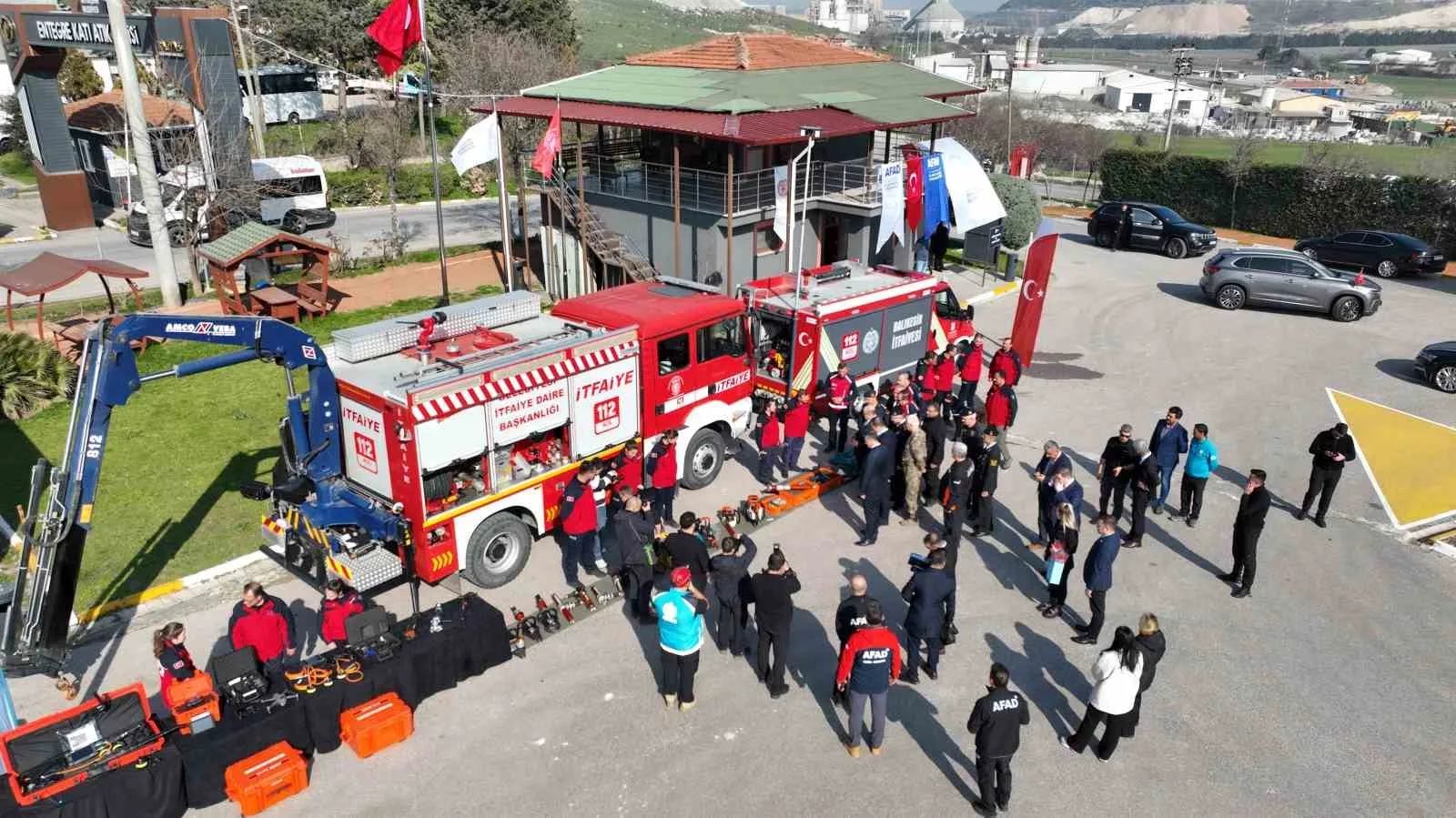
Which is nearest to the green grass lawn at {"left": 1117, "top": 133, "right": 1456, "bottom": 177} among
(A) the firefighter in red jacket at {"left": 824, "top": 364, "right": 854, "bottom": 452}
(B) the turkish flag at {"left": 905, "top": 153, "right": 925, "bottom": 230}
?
(B) the turkish flag at {"left": 905, "top": 153, "right": 925, "bottom": 230}

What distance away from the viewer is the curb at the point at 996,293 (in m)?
26.2

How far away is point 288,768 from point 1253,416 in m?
17.4

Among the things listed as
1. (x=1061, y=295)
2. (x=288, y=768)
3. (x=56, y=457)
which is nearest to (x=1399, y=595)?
(x=288, y=768)

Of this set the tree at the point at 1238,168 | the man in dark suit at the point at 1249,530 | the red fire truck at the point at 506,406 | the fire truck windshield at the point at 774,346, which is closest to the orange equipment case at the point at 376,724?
the red fire truck at the point at 506,406

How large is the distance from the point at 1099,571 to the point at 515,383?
23.5 feet

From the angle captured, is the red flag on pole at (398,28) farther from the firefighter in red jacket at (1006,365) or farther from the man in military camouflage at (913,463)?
the man in military camouflage at (913,463)

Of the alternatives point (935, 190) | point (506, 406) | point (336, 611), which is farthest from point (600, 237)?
point (336, 611)

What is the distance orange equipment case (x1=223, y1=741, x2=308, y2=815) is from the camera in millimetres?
8008

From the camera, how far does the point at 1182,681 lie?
401 inches

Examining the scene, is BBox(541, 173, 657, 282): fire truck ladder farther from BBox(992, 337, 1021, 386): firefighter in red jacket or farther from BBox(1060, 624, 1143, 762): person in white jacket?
BBox(1060, 624, 1143, 762): person in white jacket

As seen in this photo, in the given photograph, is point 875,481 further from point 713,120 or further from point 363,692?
point 713,120

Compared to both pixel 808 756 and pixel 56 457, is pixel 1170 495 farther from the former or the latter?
pixel 56 457

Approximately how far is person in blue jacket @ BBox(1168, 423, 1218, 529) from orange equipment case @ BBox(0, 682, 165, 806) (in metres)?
12.5

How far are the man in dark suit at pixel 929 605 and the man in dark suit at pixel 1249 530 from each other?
433 centimetres
